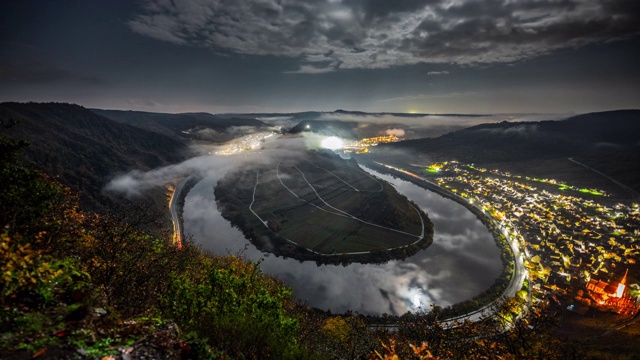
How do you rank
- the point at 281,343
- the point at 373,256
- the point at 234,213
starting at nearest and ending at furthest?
the point at 281,343 → the point at 373,256 → the point at 234,213

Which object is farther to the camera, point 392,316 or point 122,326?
point 392,316

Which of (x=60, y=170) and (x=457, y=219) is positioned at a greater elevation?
(x=60, y=170)

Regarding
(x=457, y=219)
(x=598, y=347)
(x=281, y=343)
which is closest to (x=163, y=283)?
(x=281, y=343)

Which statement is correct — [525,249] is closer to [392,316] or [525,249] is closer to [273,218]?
[392,316]

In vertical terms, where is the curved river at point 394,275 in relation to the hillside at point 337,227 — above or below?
below

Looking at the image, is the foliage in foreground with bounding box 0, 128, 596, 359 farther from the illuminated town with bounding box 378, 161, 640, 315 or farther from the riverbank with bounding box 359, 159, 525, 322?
the illuminated town with bounding box 378, 161, 640, 315

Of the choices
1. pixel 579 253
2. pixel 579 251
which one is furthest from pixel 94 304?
pixel 579 251

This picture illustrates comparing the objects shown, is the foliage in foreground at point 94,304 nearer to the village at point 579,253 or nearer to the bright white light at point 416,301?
the bright white light at point 416,301

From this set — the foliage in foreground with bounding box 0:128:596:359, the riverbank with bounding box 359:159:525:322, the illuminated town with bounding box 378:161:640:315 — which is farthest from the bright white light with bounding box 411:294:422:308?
the foliage in foreground with bounding box 0:128:596:359

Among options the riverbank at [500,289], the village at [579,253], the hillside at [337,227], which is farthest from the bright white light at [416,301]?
the village at [579,253]
